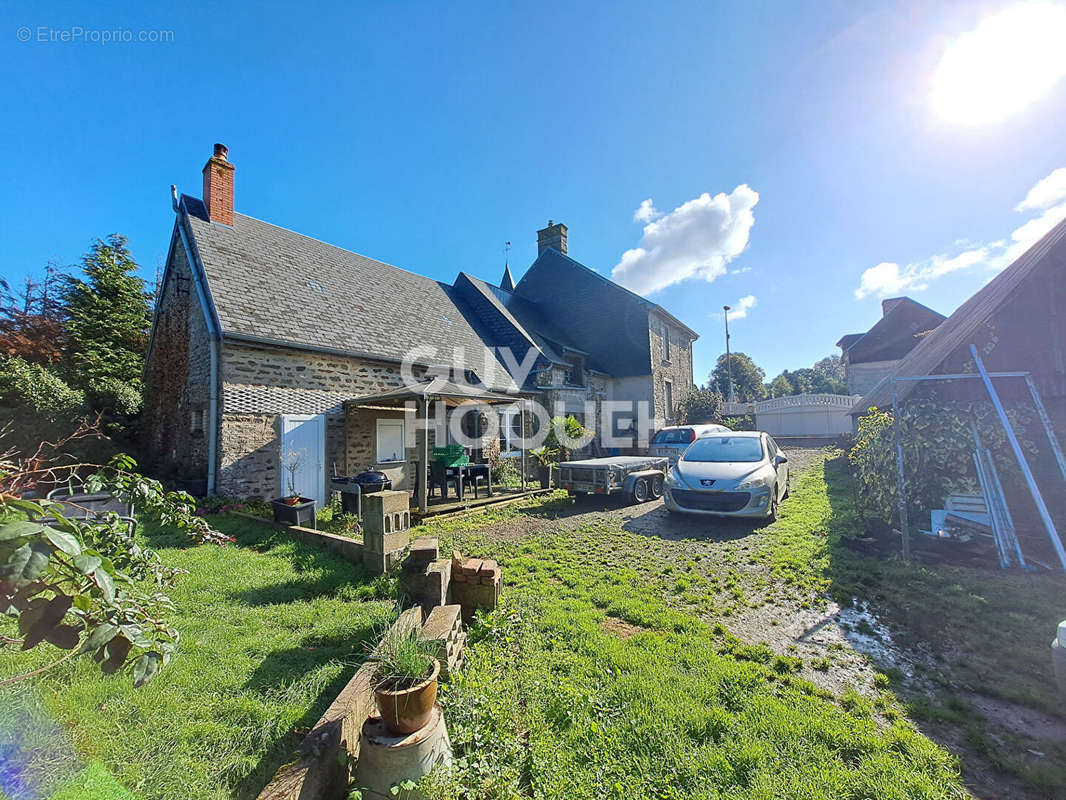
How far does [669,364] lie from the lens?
21.7m

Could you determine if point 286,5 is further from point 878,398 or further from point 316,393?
point 878,398

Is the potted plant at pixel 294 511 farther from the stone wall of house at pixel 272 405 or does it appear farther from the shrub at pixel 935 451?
the shrub at pixel 935 451

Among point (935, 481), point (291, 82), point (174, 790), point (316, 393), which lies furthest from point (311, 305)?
point (935, 481)

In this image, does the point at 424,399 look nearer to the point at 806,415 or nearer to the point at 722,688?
the point at 722,688

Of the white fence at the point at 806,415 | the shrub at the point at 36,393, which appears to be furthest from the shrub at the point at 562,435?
the white fence at the point at 806,415

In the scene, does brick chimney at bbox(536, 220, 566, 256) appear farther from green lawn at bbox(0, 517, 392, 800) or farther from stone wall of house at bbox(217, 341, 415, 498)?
green lawn at bbox(0, 517, 392, 800)

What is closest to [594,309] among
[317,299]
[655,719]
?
[317,299]

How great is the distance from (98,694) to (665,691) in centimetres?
336

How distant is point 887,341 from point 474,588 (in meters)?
30.2

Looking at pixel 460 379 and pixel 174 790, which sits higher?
pixel 460 379

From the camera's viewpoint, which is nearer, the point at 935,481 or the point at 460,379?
the point at 935,481

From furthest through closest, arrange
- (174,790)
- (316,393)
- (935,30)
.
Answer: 1. (316,393)
2. (935,30)
3. (174,790)

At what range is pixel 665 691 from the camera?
2.71 metres

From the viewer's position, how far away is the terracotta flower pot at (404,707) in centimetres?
188
